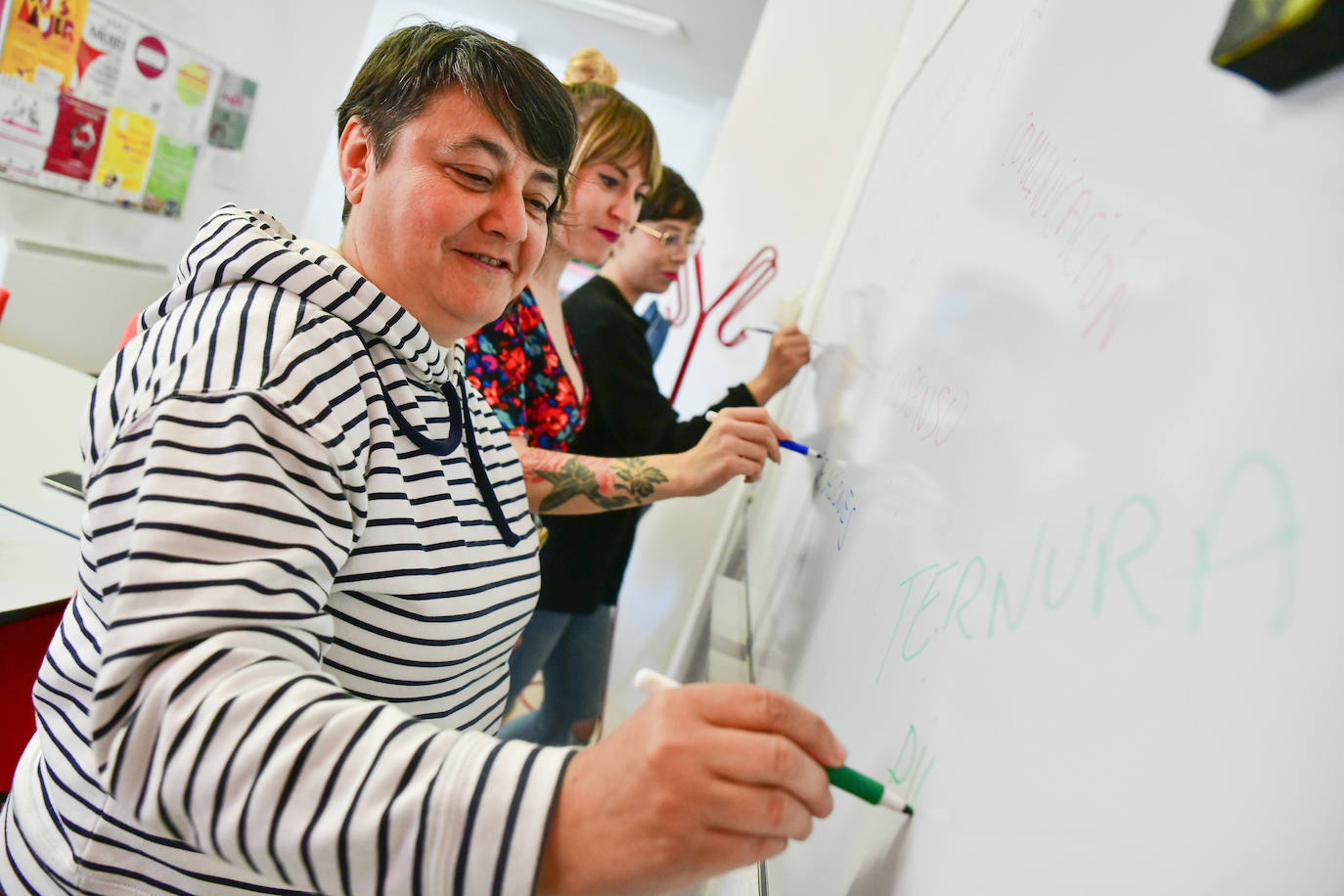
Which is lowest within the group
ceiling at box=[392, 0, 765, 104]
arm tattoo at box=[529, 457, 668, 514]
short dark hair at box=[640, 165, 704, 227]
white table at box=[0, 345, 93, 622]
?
white table at box=[0, 345, 93, 622]

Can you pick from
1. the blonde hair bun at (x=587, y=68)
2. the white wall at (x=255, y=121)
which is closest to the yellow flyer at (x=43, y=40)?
the white wall at (x=255, y=121)

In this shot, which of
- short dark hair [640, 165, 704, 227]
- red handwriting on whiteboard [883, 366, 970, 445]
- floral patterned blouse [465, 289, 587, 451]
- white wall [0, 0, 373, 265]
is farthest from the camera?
white wall [0, 0, 373, 265]

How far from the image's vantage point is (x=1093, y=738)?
10.6 inches

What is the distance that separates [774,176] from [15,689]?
1.99 m

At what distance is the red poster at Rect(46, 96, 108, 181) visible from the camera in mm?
2475

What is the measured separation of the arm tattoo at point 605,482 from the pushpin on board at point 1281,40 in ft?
2.83

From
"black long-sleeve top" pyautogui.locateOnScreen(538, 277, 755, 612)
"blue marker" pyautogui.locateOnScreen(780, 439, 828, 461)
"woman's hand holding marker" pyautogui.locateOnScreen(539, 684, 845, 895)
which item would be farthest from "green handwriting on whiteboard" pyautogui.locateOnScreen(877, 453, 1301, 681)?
"black long-sleeve top" pyautogui.locateOnScreen(538, 277, 755, 612)

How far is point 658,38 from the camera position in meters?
4.83

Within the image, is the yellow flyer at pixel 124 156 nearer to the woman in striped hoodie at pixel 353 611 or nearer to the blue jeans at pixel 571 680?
the blue jeans at pixel 571 680

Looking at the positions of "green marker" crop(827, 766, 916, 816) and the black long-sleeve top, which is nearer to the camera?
"green marker" crop(827, 766, 916, 816)

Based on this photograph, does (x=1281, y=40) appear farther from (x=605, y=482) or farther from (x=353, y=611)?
(x=605, y=482)

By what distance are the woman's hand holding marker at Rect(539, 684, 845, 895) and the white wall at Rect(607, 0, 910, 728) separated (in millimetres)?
1839

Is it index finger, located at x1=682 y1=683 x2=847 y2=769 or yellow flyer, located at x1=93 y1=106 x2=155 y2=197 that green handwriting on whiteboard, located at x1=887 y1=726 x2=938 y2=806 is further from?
yellow flyer, located at x1=93 y1=106 x2=155 y2=197

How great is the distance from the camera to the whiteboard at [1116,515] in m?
0.21
